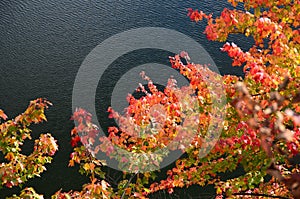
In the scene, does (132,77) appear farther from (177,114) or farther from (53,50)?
(177,114)

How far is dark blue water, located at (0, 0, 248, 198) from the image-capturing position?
781 inches

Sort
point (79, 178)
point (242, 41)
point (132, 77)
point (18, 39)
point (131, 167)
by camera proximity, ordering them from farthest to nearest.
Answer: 1. point (18, 39)
2. point (242, 41)
3. point (132, 77)
4. point (79, 178)
5. point (131, 167)

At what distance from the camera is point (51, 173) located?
680 inches

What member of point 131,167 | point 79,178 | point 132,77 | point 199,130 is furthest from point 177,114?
point 132,77

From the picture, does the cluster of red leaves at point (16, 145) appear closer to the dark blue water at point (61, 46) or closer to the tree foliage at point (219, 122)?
the tree foliage at point (219, 122)

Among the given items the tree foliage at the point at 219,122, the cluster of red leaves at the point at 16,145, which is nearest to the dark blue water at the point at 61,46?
the cluster of red leaves at the point at 16,145

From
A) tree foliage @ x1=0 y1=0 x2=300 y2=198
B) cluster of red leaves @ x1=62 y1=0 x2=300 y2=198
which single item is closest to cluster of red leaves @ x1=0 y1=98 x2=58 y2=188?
tree foliage @ x1=0 y1=0 x2=300 y2=198

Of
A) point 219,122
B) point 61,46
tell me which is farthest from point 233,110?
point 61,46

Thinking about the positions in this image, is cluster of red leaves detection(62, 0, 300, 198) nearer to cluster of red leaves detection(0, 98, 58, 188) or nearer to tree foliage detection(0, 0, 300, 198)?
tree foliage detection(0, 0, 300, 198)

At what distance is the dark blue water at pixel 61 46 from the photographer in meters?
19.8

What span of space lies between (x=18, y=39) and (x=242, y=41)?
48.8ft

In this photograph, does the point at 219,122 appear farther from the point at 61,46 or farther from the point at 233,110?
the point at 61,46

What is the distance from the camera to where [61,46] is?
26.3 meters

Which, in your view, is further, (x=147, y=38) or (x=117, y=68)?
(x=147, y=38)
